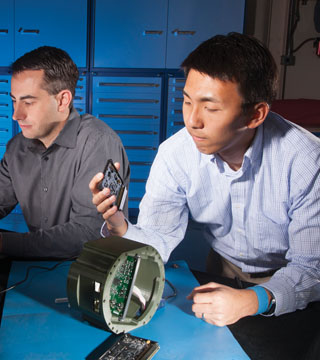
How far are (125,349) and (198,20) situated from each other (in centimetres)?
272

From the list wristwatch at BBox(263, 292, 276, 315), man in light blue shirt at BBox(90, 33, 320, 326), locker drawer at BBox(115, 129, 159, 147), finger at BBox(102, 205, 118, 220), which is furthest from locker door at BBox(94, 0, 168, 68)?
wristwatch at BBox(263, 292, 276, 315)

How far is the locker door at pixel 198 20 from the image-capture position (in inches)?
116

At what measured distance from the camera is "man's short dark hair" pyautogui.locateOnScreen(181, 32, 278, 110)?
1031 millimetres

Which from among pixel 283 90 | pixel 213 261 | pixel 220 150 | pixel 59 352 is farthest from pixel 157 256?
pixel 283 90

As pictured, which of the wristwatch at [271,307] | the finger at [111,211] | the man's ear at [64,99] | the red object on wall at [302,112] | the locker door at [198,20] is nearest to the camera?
the wristwatch at [271,307]

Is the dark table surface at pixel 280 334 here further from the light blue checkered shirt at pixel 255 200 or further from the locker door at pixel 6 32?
the locker door at pixel 6 32

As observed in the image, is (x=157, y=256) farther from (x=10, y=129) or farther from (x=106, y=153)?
(x=10, y=129)

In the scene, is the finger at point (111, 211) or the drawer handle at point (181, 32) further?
the drawer handle at point (181, 32)

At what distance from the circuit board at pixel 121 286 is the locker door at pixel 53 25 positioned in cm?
256

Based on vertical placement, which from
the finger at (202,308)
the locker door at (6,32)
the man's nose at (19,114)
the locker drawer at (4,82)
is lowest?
the finger at (202,308)

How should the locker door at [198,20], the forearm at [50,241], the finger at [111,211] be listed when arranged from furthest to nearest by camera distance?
1. the locker door at [198,20]
2. the forearm at [50,241]
3. the finger at [111,211]

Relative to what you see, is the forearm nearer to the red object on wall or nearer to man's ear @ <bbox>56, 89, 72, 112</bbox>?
man's ear @ <bbox>56, 89, 72, 112</bbox>

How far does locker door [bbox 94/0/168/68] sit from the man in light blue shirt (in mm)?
1977

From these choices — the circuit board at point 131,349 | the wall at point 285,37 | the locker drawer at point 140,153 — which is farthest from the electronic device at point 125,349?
the wall at point 285,37
